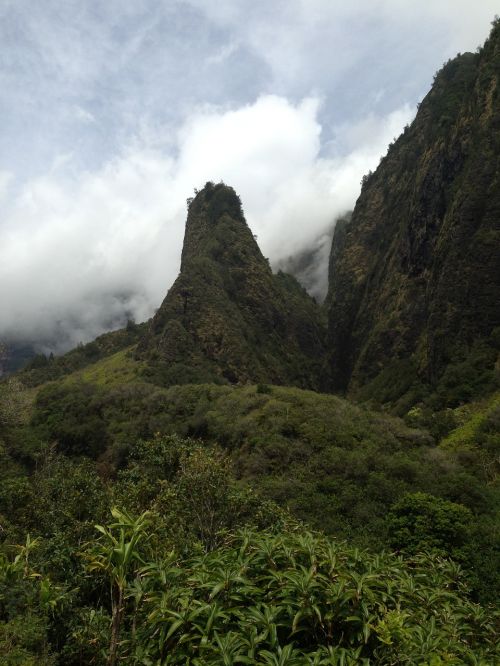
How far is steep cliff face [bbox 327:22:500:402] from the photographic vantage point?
57.2m

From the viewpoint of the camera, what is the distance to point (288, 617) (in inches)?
324

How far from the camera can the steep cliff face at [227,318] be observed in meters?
98.6

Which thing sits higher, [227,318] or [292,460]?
[227,318]

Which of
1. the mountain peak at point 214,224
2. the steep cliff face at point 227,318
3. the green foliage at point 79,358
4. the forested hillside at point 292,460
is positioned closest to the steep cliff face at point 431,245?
the forested hillside at point 292,460

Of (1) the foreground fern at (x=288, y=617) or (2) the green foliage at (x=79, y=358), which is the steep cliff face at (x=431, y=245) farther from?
(2) the green foliage at (x=79, y=358)

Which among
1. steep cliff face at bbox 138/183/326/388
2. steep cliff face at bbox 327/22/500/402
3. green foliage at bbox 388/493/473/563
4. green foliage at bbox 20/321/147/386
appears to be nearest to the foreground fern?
green foliage at bbox 388/493/473/563

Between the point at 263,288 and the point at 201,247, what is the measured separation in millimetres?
24103

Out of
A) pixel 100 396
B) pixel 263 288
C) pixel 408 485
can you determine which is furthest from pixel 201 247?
pixel 408 485

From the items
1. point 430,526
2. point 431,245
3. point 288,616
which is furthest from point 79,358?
point 288,616

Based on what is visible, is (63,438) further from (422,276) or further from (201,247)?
(201,247)

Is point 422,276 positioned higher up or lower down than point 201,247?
lower down

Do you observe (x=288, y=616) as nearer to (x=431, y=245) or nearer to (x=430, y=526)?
(x=430, y=526)

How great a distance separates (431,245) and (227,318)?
1921 inches

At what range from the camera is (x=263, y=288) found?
127m
